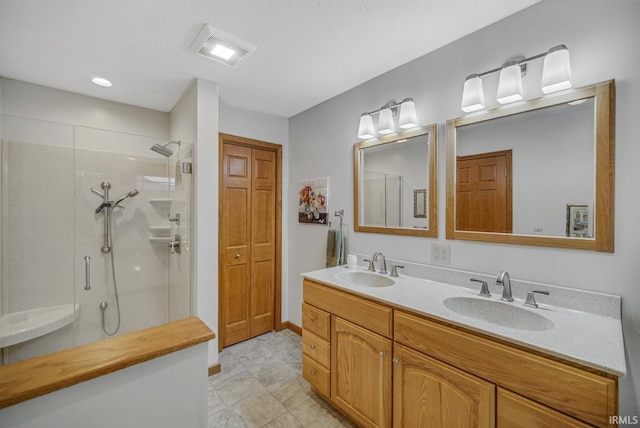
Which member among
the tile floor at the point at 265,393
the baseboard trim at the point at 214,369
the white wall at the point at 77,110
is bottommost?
the tile floor at the point at 265,393

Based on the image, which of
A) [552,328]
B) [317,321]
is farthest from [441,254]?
[317,321]

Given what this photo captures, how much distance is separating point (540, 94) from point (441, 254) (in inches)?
40.7

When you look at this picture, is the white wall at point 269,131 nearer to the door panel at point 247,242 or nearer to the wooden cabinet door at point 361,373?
the door panel at point 247,242

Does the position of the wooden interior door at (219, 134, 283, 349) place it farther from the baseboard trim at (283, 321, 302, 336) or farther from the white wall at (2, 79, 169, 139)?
the white wall at (2, 79, 169, 139)

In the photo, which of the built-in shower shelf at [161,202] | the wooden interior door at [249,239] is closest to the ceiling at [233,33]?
the wooden interior door at [249,239]

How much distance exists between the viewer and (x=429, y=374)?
1.27 meters

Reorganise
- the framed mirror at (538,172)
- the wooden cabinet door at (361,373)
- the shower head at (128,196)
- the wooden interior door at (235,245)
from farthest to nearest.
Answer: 1. the wooden interior door at (235,245)
2. the shower head at (128,196)
3. the wooden cabinet door at (361,373)
4. the framed mirror at (538,172)

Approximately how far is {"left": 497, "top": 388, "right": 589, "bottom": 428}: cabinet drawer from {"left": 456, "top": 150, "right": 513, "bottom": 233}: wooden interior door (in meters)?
0.85

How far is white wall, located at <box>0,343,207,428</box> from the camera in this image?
27.3 inches

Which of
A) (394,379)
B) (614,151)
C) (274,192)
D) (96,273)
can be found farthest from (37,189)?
(614,151)

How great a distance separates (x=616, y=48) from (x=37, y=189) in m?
3.53

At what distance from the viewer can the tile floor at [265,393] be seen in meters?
1.75

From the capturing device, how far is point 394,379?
A: 4.65 ft

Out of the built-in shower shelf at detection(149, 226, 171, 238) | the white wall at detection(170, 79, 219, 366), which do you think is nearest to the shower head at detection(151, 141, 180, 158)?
the white wall at detection(170, 79, 219, 366)
